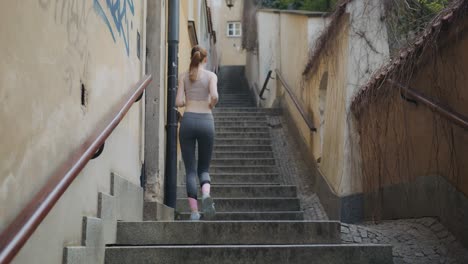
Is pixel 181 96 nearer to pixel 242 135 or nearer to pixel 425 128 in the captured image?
pixel 425 128

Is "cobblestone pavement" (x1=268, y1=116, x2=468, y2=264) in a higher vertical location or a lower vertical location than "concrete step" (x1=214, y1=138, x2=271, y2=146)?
lower

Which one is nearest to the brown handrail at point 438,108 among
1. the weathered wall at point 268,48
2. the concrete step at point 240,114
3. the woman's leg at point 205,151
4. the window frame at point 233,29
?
the woman's leg at point 205,151

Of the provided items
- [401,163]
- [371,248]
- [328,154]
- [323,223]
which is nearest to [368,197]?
[401,163]

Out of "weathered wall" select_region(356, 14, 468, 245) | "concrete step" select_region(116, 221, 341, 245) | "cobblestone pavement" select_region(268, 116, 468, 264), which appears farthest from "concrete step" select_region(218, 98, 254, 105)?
"concrete step" select_region(116, 221, 341, 245)

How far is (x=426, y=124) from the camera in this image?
5.00m

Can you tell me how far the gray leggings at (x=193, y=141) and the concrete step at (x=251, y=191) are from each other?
233cm

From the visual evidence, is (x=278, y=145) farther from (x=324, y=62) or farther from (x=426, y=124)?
(x=426, y=124)

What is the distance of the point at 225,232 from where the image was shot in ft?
14.5

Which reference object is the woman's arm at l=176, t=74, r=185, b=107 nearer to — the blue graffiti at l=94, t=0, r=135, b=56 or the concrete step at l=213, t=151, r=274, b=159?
the blue graffiti at l=94, t=0, r=135, b=56

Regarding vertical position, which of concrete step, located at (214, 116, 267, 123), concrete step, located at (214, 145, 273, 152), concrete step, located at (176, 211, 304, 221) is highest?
concrete step, located at (214, 116, 267, 123)

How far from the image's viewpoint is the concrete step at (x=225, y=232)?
4.42 metres

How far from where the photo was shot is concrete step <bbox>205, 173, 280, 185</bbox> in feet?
28.8

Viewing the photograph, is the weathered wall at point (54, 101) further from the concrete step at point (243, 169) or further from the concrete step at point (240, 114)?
the concrete step at point (240, 114)

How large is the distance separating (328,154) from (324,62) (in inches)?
53.8
